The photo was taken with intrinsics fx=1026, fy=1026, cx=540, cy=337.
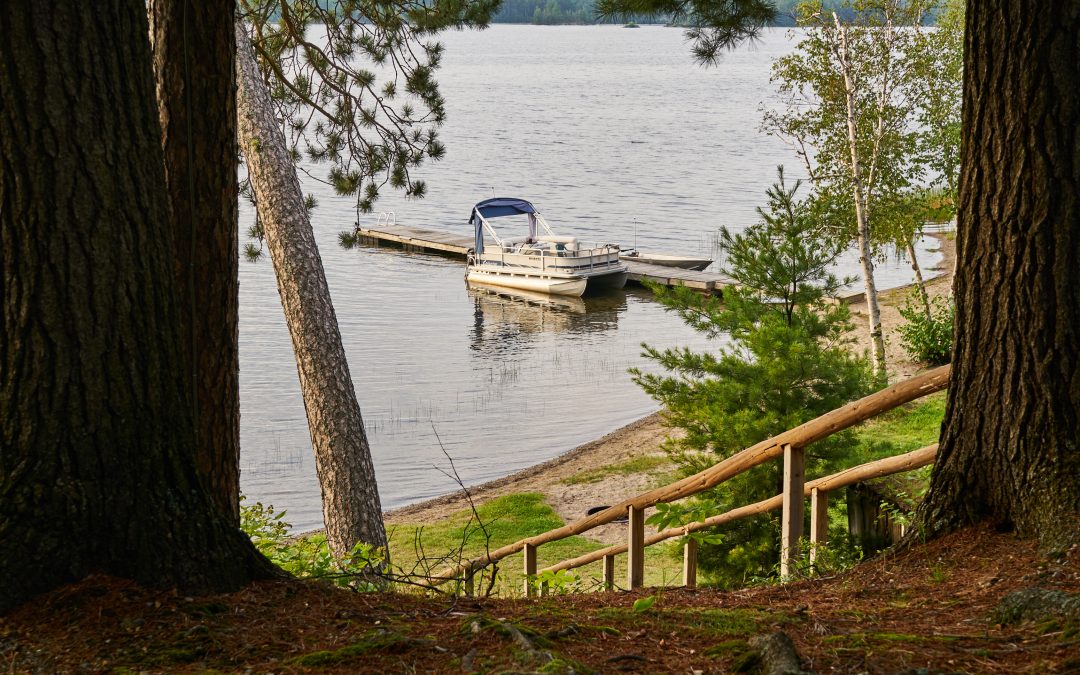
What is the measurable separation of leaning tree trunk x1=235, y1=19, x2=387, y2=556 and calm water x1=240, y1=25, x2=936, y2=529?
4.09 m

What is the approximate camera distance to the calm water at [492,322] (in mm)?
18859

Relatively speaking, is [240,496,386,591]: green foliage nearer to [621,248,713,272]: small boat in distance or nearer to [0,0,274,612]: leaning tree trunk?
[0,0,274,612]: leaning tree trunk

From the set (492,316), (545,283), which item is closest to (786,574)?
(492,316)

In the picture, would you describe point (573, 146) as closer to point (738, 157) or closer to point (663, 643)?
point (738, 157)

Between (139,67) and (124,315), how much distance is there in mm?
690

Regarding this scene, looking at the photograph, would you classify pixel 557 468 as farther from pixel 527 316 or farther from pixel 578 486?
pixel 527 316

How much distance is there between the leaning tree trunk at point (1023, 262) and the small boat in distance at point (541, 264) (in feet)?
95.9

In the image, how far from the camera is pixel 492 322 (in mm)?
29656

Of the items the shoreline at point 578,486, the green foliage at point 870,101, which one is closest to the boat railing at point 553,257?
the shoreline at point 578,486

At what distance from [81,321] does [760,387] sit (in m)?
6.80

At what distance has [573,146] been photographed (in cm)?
6594

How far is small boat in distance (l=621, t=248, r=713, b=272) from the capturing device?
35.7m

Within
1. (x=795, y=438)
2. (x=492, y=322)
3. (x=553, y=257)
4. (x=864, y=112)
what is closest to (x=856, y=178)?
(x=864, y=112)

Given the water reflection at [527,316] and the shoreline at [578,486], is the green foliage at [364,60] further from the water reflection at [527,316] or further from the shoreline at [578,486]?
the water reflection at [527,316]
